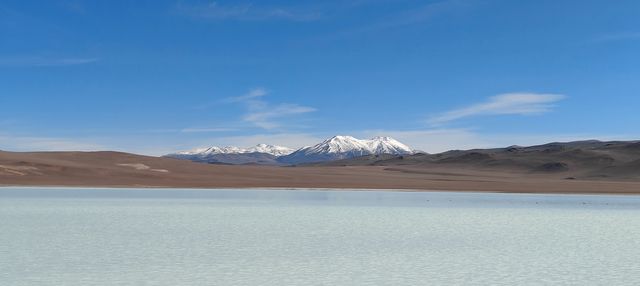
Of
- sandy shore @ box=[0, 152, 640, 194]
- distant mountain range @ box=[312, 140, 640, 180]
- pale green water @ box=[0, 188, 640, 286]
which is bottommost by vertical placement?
pale green water @ box=[0, 188, 640, 286]

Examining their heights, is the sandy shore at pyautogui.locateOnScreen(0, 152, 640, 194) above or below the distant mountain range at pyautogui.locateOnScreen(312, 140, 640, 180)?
below

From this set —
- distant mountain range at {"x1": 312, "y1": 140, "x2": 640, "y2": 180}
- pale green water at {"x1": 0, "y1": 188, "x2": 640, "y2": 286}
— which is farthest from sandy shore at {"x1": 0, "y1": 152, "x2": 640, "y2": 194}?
distant mountain range at {"x1": 312, "y1": 140, "x2": 640, "y2": 180}

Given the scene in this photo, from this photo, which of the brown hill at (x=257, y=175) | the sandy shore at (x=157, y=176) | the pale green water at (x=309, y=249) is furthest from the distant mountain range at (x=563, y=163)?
the pale green water at (x=309, y=249)

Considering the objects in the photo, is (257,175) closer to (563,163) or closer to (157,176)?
(157,176)

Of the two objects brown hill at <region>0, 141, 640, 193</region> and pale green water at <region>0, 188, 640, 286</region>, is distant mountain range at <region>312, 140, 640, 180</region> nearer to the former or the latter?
brown hill at <region>0, 141, 640, 193</region>

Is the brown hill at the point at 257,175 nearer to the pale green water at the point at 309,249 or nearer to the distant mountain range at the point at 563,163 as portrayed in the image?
the distant mountain range at the point at 563,163

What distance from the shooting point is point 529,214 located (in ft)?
94.8

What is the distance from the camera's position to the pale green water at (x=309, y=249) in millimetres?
12109

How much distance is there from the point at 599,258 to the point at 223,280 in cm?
826

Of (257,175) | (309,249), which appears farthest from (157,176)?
(309,249)

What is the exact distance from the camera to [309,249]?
15.9 m

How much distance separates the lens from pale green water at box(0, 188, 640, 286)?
A: 1211cm

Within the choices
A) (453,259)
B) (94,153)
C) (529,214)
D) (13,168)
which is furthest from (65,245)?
(94,153)

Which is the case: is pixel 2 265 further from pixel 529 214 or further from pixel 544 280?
pixel 529 214
